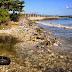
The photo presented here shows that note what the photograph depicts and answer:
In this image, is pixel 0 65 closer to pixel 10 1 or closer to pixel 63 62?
pixel 63 62

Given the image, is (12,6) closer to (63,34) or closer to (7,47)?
(63,34)

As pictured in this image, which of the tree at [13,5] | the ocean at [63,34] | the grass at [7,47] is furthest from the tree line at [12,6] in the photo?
the grass at [7,47]

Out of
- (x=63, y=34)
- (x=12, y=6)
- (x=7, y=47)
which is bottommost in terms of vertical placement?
(x=7, y=47)

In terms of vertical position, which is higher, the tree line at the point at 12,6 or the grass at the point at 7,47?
the tree line at the point at 12,6

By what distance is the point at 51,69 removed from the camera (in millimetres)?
3920

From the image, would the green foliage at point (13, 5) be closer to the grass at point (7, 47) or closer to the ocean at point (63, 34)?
the ocean at point (63, 34)

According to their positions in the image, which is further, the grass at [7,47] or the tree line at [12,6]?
the tree line at [12,6]

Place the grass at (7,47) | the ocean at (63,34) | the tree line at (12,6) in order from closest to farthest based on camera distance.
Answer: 1. the grass at (7,47)
2. the ocean at (63,34)
3. the tree line at (12,6)

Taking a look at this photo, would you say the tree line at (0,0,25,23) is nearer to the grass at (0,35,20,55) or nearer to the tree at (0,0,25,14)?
the tree at (0,0,25,14)

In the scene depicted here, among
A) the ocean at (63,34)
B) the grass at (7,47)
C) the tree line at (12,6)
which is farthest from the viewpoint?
the tree line at (12,6)

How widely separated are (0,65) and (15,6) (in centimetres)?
2133

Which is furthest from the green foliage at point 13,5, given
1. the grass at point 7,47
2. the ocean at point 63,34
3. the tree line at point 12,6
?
the grass at point 7,47

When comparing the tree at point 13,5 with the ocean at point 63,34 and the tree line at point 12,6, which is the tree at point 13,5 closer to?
the tree line at point 12,6

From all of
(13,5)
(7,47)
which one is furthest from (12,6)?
(7,47)
